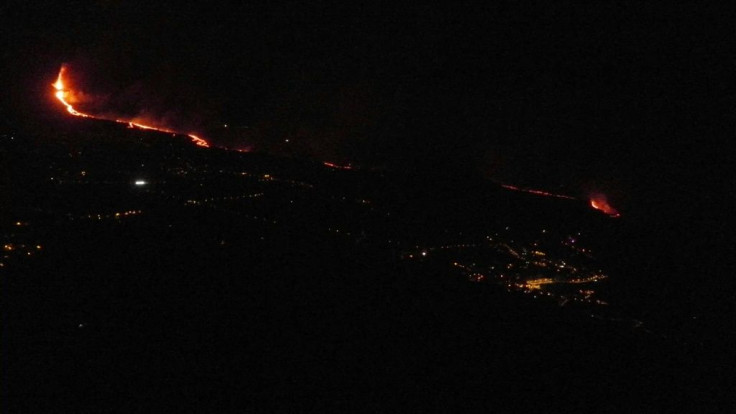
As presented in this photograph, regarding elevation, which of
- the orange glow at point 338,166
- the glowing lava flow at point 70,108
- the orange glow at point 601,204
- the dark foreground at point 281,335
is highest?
the glowing lava flow at point 70,108

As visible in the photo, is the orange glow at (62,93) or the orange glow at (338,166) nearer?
the orange glow at (338,166)

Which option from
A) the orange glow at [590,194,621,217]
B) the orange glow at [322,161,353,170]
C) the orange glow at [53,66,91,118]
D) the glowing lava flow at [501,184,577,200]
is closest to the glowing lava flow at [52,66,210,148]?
the orange glow at [53,66,91,118]

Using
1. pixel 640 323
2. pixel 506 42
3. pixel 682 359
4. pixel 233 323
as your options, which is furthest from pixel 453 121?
pixel 233 323

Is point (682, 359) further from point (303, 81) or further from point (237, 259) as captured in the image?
point (303, 81)

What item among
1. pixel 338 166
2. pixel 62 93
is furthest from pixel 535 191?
pixel 62 93

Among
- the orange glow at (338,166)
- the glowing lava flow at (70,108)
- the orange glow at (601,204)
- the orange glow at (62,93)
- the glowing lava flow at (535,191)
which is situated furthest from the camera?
the orange glow at (62,93)

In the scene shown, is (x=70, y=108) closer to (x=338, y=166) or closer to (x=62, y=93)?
(x=62, y=93)

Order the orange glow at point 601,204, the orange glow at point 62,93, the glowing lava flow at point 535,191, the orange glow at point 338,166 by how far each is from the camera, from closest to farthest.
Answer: the orange glow at point 601,204, the glowing lava flow at point 535,191, the orange glow at point 338,166, the orange glow at point 62,93

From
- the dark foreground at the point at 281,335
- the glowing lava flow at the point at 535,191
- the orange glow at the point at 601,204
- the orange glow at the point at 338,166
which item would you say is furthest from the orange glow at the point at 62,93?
the orange glow at the point at 601,204

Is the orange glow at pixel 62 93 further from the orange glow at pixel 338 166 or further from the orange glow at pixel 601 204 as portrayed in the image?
the orange glow at pixel 601 204
